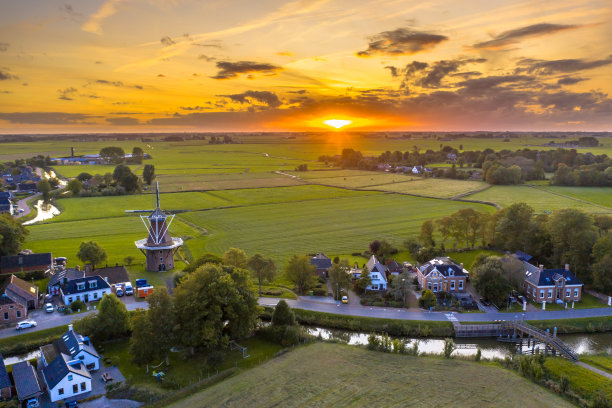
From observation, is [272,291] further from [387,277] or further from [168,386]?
[168,386]

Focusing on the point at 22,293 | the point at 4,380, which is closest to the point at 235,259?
the point at 22,293

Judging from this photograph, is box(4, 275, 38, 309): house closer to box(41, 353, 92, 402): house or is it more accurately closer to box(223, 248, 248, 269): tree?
box(41, 353, 92, 402): house

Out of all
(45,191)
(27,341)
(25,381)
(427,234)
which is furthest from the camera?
(45,191)

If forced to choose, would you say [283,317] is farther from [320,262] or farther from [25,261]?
[25,261]

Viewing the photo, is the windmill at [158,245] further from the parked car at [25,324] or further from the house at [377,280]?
the house at [377,280]

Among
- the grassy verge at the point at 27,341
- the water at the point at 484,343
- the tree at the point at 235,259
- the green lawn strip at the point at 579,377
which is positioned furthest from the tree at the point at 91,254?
the green lawn strip at the point at 579,377

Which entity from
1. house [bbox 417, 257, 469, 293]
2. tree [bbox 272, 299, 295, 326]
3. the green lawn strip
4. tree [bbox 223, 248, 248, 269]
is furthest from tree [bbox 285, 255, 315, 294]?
the green lawn strip

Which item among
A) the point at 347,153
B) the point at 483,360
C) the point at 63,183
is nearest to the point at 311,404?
the point at 483,360
